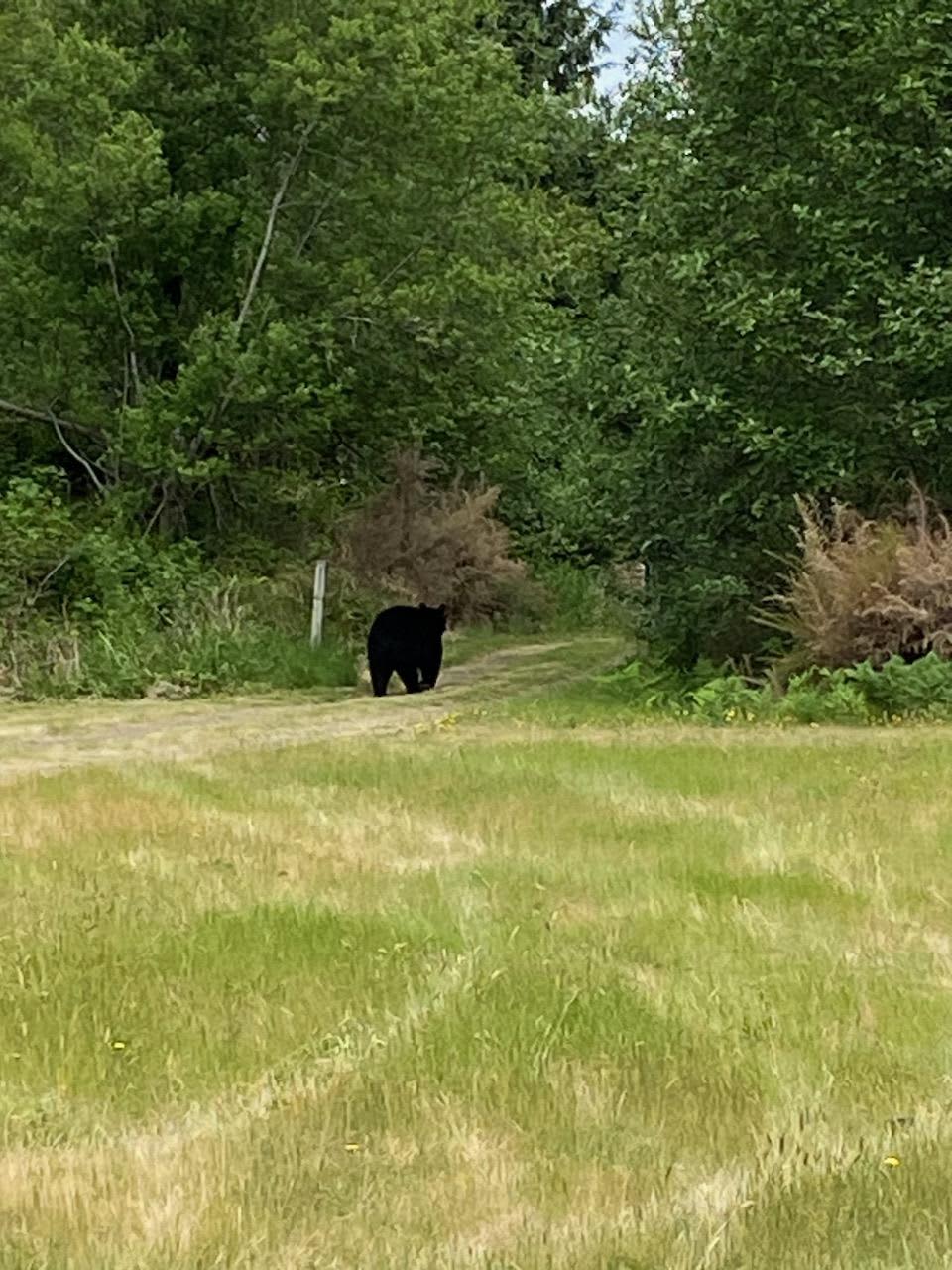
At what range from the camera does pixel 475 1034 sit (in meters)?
4.75

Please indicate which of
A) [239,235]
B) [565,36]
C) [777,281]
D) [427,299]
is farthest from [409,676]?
[565,36]

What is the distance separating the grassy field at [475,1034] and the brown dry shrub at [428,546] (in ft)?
47.9

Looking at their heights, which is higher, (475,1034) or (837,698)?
(837,698)

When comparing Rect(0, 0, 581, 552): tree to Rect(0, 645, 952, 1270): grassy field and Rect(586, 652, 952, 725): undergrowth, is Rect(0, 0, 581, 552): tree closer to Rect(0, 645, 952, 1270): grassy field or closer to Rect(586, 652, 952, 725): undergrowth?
Rect(586, 652, 952, 725): undergrowth

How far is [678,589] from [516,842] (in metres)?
9.21

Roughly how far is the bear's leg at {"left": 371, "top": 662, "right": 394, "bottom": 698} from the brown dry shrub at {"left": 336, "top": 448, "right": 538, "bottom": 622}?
5.73 m

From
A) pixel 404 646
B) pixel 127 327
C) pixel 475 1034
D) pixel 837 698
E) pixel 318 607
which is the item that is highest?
pixel 127 327

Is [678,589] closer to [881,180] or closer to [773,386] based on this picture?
[773,386]

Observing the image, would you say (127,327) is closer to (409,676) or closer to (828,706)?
(409,676)

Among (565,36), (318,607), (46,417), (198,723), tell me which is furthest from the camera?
(565,36)

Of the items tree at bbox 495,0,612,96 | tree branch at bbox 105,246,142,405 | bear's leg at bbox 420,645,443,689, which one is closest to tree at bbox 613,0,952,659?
bear's leg at bbox 420,645,443,689

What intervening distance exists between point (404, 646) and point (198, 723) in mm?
3368

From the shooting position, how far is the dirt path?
11539 mm

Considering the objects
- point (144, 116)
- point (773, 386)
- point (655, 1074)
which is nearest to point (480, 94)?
point (144, 116)
